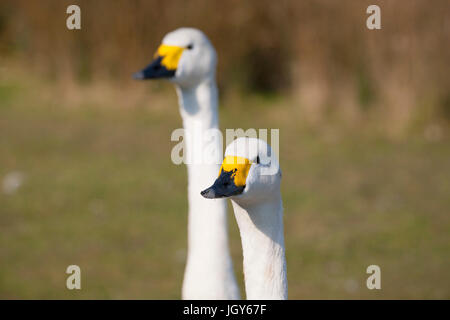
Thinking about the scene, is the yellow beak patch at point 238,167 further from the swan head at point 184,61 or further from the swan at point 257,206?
the swan head at point 184,61

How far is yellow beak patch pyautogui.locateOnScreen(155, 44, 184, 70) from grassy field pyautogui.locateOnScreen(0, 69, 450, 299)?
2.87 m

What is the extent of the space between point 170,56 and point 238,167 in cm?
226

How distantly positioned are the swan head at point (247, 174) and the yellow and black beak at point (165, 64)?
2040 millimetres

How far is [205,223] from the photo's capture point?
16.7 ft

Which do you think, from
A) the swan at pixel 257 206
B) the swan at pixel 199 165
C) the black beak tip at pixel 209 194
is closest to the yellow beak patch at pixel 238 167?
the swan at pixel 257 206

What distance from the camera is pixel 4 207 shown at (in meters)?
10.1

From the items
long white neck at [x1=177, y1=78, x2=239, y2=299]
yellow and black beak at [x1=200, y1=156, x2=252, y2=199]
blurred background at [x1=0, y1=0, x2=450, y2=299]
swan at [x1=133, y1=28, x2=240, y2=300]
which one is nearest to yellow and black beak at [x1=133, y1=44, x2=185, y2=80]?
swan at [x1=133, y1=28, x2=240, y2=300]

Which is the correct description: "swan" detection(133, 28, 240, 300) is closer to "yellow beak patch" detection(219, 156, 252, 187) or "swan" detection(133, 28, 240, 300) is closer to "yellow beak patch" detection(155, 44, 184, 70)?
"yellow beak patch" detection(155, 44, 184, 70)

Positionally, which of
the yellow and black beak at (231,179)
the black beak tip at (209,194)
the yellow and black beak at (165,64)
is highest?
the yellow and black beak at (165,64)

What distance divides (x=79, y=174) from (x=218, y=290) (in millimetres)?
6642

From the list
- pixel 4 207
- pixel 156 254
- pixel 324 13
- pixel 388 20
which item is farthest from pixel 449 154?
pixel 4 207

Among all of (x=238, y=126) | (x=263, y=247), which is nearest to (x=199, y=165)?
(x=263, y=247)

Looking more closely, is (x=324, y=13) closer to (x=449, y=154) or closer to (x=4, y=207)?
(x=449, y=154)

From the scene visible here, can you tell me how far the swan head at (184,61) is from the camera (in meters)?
5.32
